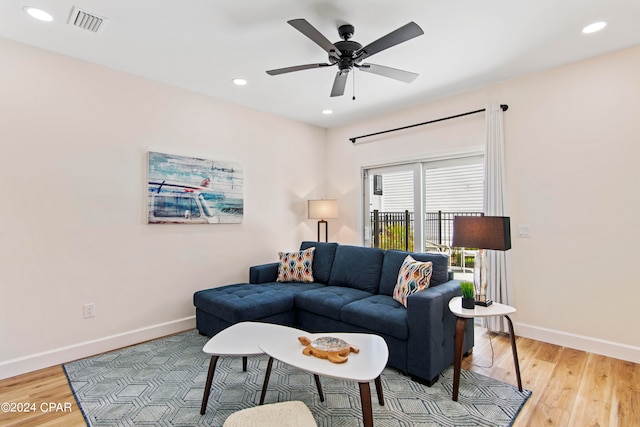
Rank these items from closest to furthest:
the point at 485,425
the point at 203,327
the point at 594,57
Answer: the point at 485,425 → the point at 594,57 → the point at 203,327

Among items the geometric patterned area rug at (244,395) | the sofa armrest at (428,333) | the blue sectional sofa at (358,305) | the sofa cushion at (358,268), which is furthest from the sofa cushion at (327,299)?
the sofa armrest at (428,333)

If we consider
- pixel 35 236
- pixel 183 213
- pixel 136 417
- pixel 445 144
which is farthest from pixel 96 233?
pixel 445 144

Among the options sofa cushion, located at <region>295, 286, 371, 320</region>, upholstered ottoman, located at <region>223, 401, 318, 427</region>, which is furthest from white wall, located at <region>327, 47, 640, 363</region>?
upholstered ottoman, located at <region>223, 401, 318, 427</region>

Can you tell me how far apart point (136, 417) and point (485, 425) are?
214 cm

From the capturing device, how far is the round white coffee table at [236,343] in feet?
6.32

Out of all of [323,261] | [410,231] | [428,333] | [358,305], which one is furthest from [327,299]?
[410,231]

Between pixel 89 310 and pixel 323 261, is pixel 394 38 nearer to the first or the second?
pixel 323 261

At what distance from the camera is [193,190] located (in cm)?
359

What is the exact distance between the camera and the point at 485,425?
6.24 ft

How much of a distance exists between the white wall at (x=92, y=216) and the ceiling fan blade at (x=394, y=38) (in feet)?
7.37

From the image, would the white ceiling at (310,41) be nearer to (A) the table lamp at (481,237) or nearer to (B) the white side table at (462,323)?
(A) the table lamp at (481,237)

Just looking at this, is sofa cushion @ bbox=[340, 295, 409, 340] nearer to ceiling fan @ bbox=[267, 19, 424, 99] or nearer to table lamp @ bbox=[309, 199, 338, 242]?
table lamp @ bbox=[309, 199, 338, 242]

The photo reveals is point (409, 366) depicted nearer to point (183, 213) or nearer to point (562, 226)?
point (562, 226)

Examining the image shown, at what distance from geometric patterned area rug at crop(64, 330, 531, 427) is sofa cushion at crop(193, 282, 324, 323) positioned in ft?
1.29
